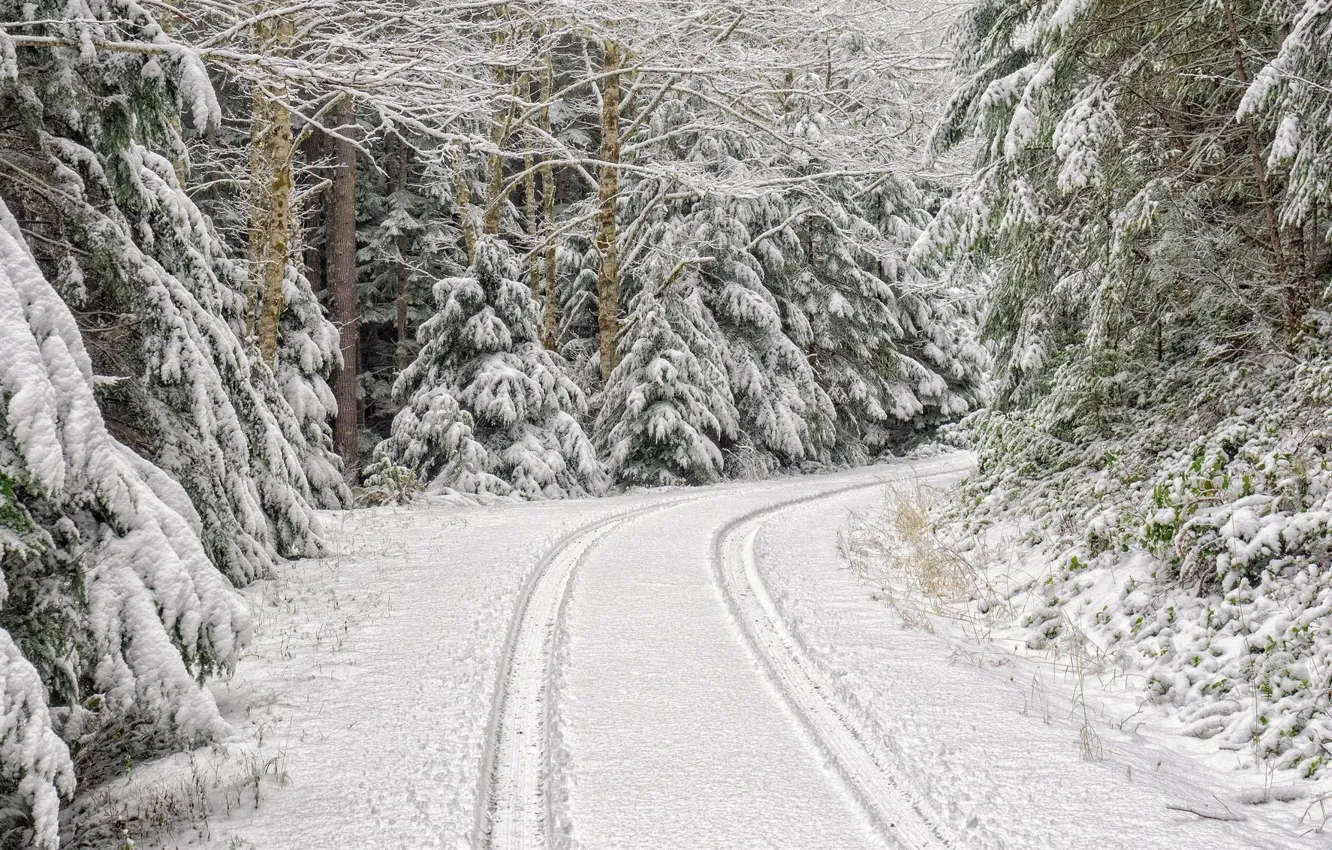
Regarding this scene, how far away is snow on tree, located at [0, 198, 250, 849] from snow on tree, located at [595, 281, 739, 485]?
14413mm

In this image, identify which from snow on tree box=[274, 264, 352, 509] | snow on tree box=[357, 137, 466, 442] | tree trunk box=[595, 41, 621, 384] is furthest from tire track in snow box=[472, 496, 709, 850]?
snow on tree box=[357, 137, 466, 442]

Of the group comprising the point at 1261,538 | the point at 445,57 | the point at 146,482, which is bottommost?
the point at 1261,538

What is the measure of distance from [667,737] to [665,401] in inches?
572

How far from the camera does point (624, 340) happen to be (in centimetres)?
2025

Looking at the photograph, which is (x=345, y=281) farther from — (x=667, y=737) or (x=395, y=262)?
(x=667, y=737)

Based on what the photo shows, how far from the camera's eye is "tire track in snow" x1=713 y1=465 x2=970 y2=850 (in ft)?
12.2

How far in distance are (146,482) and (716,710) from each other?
3.22 meters

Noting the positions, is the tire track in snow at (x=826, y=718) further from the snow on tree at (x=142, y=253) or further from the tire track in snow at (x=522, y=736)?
the snow on tree at (x=142, y=253)

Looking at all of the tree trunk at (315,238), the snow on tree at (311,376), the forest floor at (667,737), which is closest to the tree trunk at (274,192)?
the snow on tree at (311,376)

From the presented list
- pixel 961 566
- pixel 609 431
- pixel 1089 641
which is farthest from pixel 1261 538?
pixel 609 431

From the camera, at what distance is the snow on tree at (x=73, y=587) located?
9.52 feet

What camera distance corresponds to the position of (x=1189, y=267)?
7.79m

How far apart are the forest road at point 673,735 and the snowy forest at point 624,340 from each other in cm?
159

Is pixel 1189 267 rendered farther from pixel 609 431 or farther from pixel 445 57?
pixel 609 431
